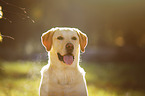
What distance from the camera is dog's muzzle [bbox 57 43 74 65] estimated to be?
4254 mm

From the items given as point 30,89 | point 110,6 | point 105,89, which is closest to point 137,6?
point 110,6

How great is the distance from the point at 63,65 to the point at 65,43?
0.48 m

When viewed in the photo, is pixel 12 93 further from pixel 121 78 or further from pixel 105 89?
pixel 121 78

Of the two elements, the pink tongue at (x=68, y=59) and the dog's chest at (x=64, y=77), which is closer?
the pink tongue at (x=68, y=59)

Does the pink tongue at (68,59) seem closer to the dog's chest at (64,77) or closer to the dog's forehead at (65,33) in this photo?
the dog's chest at (64,77)

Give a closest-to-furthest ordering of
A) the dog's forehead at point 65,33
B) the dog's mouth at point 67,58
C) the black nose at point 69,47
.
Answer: the black nose at point 69,47 < the dog's mouth at point 67,58 < the dog's forehead at point 65,33

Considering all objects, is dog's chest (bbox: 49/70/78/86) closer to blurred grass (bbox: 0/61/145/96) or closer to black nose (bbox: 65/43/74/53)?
black nose (bbox: 65/43/74/53)

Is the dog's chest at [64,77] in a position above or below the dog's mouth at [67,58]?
below

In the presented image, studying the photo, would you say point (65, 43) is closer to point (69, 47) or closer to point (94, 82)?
point (69, 47)

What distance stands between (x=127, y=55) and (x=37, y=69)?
7.53 m

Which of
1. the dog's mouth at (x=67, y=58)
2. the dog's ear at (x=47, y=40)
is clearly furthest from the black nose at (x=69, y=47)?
the dog's ear at (x=47, y=40)

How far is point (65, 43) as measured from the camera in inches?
171

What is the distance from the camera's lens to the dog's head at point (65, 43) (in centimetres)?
431

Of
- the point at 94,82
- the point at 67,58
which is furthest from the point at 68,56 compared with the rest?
the point at 94,82
